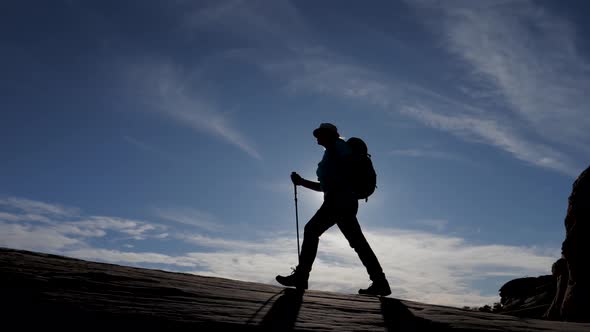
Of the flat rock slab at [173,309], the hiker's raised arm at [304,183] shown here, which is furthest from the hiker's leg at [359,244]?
the flat rock slab at [173,309]

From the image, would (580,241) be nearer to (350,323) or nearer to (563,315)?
(563,315)

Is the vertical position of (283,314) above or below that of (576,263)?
below

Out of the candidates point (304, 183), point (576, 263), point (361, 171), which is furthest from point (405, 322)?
point (576, 263)

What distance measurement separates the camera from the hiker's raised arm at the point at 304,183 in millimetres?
9144

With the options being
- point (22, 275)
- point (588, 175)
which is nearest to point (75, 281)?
point (22, 275)

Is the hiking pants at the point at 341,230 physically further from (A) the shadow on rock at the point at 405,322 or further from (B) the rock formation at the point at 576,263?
(B) the rock formation at the point at 576,263

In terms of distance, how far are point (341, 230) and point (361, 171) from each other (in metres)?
1.08

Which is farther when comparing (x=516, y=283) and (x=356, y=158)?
(x=516, y=283)

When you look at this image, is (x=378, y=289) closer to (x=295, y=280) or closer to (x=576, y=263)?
(x=295, y=280)

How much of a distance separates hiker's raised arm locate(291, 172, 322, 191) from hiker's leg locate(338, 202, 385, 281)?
38.6 inches

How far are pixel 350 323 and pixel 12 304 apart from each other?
2988mm

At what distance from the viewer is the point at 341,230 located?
27.8 feet

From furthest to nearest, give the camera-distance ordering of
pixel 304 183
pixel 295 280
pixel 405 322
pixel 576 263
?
pixel 576 263
pixel 304 183
pixel 295 280
pixel 405 322

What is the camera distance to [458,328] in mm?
5059
